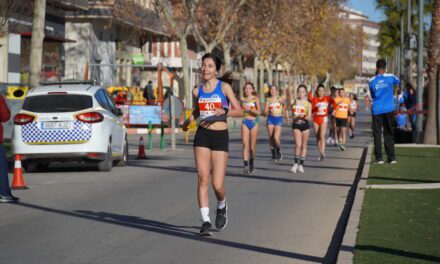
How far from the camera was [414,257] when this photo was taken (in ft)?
31.4

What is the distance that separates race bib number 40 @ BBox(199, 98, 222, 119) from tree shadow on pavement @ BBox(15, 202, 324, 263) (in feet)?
4.03

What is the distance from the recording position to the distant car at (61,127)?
21.5 metres

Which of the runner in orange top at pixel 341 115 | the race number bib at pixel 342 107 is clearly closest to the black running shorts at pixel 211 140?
the runner in orange top at pixel 341 115

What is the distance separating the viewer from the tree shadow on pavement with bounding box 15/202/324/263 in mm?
10711

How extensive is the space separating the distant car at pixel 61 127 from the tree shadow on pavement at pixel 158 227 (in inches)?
213

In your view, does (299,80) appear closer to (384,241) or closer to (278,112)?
(278,112)

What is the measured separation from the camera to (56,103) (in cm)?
2169

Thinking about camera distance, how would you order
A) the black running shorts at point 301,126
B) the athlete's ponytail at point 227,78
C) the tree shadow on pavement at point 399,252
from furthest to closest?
the black running shorts at point 301,126, the athlete's ponytail at point 227,78, the tree shadow on pavement at point 399,252

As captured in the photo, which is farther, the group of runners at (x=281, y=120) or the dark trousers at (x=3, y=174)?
the group of runners at (x=281, y=120)

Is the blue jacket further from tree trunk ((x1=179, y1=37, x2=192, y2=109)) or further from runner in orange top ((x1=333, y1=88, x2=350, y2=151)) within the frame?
tree trunk ((x1=179, y1=37, x2=192, y2=109))

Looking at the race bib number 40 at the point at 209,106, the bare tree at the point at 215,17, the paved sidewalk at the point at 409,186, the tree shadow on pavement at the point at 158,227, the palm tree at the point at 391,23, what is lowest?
the tree shadow on pavement at the point at 158,227

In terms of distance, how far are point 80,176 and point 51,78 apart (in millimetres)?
29641

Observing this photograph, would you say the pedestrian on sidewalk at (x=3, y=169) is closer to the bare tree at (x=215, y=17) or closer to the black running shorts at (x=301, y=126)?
the black running shorts at (x=301, y=126)

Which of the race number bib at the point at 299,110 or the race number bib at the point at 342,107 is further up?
the race number bib at the point at 342,107
